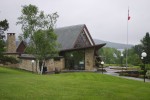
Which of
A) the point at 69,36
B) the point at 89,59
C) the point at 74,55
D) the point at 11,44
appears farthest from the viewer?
the point at 11,44

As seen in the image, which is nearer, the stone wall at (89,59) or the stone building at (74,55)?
the stone building at (74,55)

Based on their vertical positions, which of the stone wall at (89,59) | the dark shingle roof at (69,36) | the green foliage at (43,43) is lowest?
the stone wall at (89,59)

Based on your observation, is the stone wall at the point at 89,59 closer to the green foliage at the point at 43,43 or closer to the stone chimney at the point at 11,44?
the green foliage at the point at 43,43

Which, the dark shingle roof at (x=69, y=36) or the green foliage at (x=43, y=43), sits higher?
the dark shingle roof at (x=69, y=36)

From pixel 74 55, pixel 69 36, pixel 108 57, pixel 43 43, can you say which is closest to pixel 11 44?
pixel 69 36

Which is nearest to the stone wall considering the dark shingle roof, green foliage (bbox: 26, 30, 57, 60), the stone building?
the stone building

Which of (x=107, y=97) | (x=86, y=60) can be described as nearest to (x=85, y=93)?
(x=107, y=97)

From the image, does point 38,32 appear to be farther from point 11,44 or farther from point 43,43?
point 11,44

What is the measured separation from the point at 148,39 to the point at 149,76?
52173 mm

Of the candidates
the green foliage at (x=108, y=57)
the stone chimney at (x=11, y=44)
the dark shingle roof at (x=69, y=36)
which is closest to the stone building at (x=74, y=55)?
the dark shingle roof at (x=69, y=36)

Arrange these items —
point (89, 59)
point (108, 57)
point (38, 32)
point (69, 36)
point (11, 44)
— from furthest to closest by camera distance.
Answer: point (108, 57), point (11, 44), point (69, 36), point (89, 59), point (38, 32)

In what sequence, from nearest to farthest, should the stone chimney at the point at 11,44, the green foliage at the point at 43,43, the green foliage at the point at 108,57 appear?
the green foliage at the point at 43,43 → the stone chimney at the point at 11,44 → the green foliage at the point at 108,57

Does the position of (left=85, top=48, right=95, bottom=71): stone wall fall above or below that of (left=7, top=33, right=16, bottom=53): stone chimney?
below

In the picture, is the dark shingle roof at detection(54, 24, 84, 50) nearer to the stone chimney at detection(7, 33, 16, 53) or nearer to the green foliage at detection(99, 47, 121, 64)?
the stone chimney at detection(7, 33, 16, 53)
